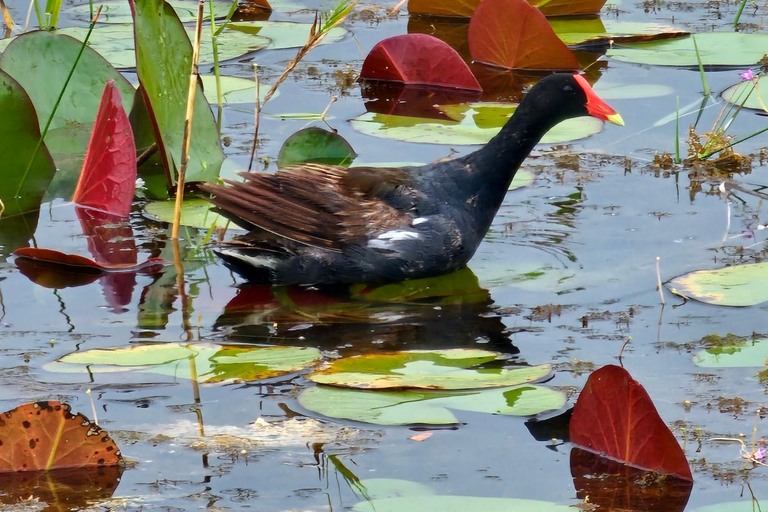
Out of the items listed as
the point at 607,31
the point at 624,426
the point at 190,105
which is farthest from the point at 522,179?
the point at 624,426

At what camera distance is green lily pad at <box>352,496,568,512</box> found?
268 centimetres

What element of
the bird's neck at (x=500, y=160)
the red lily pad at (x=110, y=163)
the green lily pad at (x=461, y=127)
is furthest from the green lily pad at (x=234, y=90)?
the bird's neck at (x=500, y=160)

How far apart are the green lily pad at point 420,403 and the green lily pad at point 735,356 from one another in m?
0.58

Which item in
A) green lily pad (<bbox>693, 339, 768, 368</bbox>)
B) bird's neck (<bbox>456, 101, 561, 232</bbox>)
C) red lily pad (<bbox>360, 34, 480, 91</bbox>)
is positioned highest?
red lily pad (<bbox>360, 34, 480, 91</bbox>)

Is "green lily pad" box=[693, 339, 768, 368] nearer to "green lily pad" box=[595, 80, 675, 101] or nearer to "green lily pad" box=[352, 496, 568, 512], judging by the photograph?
"green lily pad" box=[352, 496, 568, 512]

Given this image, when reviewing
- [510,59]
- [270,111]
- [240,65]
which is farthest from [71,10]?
[510,59]

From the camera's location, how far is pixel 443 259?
14.5ft

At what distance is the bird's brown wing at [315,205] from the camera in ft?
14.3

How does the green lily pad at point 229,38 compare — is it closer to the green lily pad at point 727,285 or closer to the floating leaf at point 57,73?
the floating leaf at point 57,73

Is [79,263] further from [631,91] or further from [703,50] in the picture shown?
[703,50]

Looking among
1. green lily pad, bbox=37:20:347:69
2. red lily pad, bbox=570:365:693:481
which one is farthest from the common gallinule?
green lily pad, bbox=37:20:347:69

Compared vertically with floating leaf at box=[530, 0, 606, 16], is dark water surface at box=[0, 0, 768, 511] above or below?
below

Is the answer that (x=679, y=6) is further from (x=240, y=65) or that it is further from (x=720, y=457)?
(x=720, y=457)

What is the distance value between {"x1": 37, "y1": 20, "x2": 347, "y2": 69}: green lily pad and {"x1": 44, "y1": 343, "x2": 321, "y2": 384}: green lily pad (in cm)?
331
